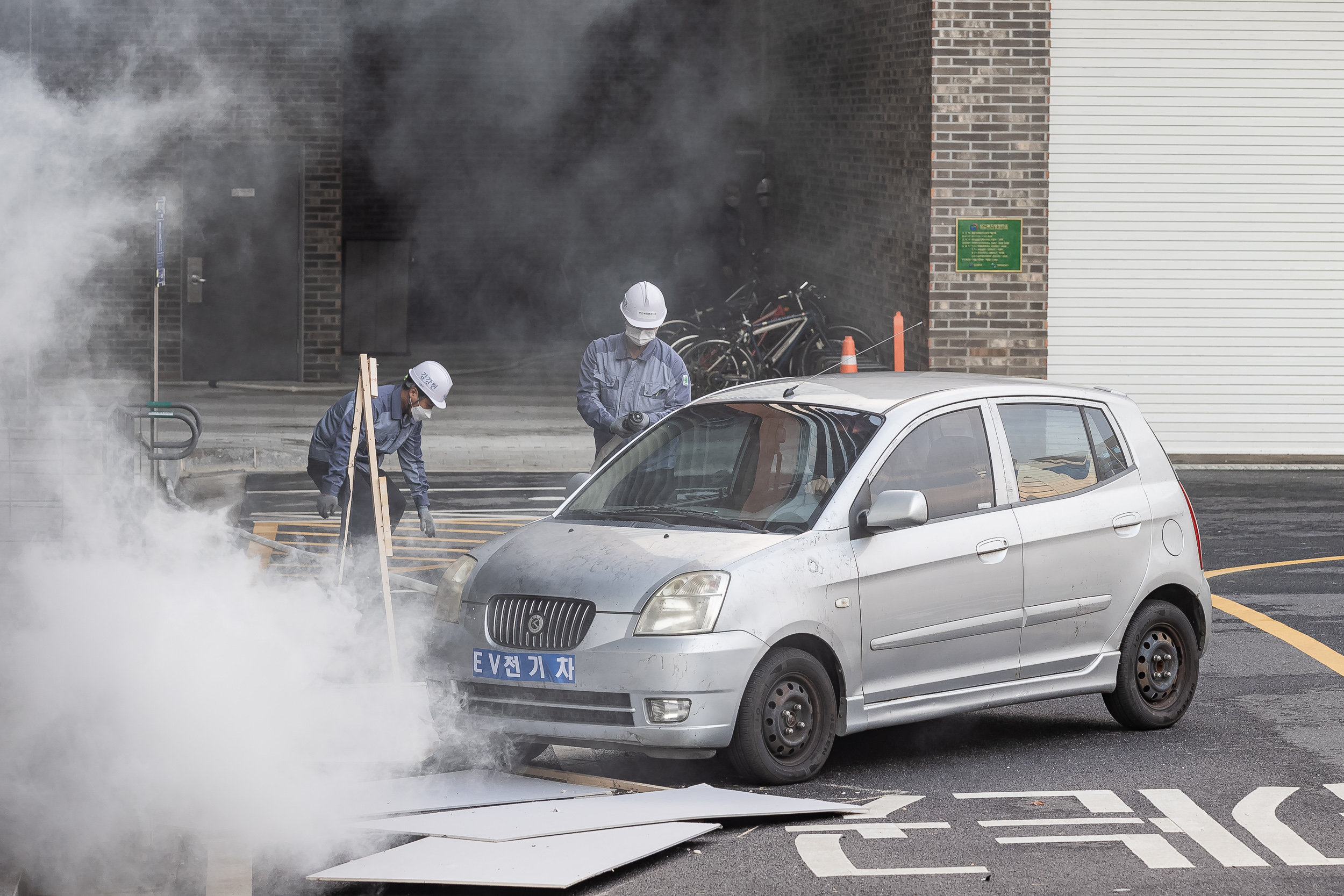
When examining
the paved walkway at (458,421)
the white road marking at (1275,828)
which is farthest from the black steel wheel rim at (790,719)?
the paved walkway at (458,421)

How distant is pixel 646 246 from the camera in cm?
2711

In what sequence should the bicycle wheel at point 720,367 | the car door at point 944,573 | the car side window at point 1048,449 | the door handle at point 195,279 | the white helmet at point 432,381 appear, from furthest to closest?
the door handle at point 195,279 → the bicycle wheel at point 720,367 → the white helmet at point 432,381 → the car side window at point 1048,449 → the car door at point 944,573

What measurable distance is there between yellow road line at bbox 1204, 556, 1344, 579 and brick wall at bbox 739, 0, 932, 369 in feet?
17.7

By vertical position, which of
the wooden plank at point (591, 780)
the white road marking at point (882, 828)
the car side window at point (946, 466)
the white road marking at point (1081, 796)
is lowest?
the white road marking at point (1081, 796)

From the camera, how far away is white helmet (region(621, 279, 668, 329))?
9.38m

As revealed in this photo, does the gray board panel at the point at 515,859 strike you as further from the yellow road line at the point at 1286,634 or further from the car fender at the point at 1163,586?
the yellow road line at the point at 1286,634

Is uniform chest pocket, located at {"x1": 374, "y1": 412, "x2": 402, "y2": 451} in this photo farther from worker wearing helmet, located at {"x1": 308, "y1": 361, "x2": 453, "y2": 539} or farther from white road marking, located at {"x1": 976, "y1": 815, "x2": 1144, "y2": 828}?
white road marking, located at {"x1": 976, "y1": 815, "x2": 1144, "y2": 828}

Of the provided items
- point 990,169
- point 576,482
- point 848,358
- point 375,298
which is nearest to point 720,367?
point 990,169

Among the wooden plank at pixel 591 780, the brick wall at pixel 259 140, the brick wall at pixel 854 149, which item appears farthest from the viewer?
the brick wall at pixel 259 140

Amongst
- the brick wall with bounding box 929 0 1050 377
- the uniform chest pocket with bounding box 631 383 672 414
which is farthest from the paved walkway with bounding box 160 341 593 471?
the uniform chest pocket with bounding box 631 383 672 414

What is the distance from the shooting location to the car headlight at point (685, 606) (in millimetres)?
6379

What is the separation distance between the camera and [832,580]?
6680mm

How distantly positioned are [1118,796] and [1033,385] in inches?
74.7

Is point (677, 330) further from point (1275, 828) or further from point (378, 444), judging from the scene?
point (1275, 828)
